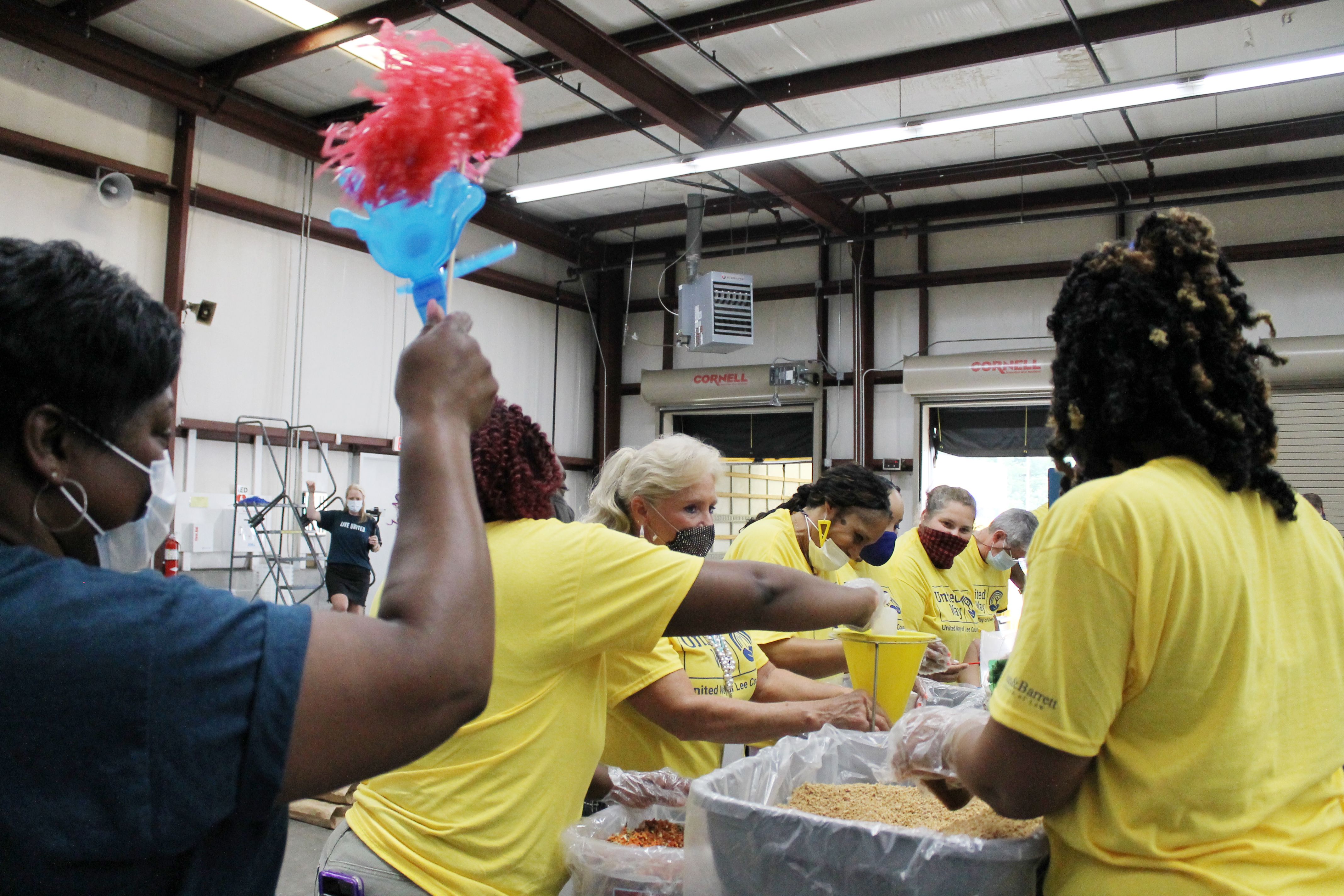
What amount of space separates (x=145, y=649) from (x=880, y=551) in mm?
2753

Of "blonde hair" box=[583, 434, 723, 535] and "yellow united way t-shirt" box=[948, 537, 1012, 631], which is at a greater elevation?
"blonde hair" box=[583, 434, 723, 535]

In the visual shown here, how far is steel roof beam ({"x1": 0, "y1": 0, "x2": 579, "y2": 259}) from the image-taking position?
613 cm

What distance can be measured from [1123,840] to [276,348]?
779 cm

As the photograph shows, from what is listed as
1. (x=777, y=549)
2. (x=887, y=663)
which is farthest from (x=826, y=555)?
(x=887, y=663)

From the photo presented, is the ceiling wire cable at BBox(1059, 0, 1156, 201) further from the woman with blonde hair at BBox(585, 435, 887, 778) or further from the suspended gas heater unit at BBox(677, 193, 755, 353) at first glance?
the woman with blonde hair at BBox(585, 435, 887, 778)

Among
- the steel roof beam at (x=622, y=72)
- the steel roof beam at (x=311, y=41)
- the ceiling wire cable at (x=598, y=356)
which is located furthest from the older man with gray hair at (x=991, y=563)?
the ceiling wire cable at (x=598, y=356)

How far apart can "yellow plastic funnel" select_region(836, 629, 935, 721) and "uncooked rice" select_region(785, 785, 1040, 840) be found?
0.15 metres

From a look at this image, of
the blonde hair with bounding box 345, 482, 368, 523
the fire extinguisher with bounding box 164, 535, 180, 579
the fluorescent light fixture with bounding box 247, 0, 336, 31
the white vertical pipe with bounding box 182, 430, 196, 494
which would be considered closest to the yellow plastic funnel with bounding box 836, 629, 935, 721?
the fluorescent light fixture with bounding box 247, 0, 336, 31

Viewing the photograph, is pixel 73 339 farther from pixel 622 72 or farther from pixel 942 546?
pixel 622 72

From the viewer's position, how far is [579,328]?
36.0 ft

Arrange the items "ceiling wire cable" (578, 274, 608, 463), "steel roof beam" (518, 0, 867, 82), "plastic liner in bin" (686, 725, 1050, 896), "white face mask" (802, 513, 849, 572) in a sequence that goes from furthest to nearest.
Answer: "ceiling wire cable" (578, 274, 608, 463)
"steel roof beam" (518, 0, 867, 82)
"white face mask" (802, 513, 849, 572)
"plastic liner in bin" (686, 725, 1050, 896)

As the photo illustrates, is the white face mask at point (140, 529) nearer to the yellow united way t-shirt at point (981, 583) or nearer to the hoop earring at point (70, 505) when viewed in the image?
the hoop earring at point (70, 505)

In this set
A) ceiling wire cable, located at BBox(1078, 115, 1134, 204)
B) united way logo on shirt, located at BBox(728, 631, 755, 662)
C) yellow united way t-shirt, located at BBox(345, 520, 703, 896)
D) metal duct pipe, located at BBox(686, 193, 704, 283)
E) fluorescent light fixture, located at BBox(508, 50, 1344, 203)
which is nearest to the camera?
yellow united way t-shirt, located at BBox(345, 520, 703, 896)

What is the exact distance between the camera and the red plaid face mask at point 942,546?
381cm
